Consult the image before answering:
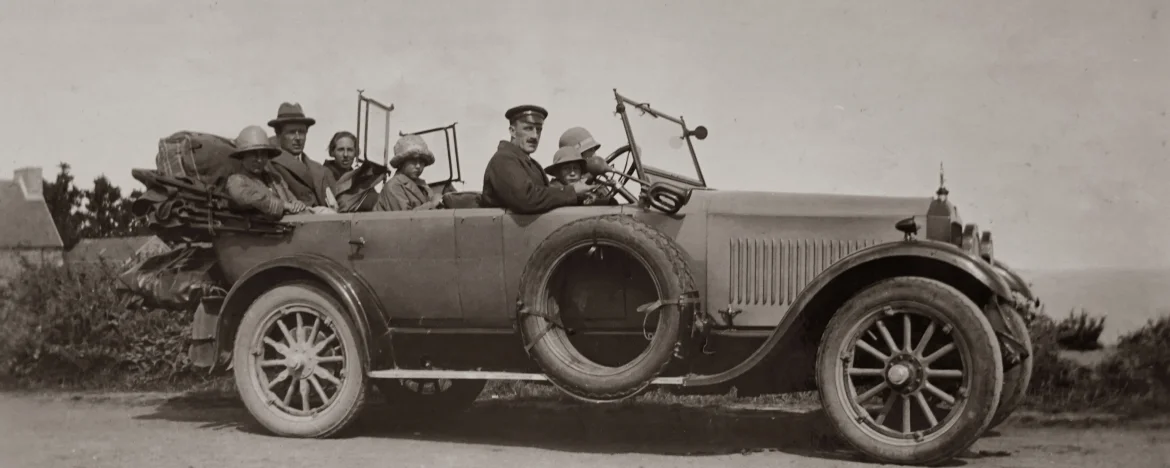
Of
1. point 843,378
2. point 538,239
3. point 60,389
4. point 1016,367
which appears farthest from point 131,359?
point 1016,367

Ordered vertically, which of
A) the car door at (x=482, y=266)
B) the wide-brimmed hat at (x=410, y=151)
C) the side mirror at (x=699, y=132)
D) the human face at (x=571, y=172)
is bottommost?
the car door at (x=482, y=266)

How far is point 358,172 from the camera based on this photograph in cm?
806

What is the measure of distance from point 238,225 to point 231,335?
0.72 meters

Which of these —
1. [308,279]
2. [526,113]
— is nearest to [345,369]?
[308,279]

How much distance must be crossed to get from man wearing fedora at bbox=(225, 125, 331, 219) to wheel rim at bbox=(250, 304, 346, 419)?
27.5 inches

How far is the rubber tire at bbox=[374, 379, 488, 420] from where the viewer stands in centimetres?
778

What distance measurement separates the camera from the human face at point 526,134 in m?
6.70

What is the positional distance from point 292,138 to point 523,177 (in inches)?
117

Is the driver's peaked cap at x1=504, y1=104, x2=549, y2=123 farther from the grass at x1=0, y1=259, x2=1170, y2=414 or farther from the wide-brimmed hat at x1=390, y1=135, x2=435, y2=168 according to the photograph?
the grass at x1=0, y1=259, x2=1170, y2=414

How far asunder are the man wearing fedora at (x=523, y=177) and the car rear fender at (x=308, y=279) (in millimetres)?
973

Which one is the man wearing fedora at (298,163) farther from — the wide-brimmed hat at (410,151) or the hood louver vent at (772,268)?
the hood louver vent at (772,268)

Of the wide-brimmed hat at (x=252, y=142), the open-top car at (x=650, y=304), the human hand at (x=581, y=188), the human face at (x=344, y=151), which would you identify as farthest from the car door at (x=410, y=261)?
the human face at (x=344, y=151)

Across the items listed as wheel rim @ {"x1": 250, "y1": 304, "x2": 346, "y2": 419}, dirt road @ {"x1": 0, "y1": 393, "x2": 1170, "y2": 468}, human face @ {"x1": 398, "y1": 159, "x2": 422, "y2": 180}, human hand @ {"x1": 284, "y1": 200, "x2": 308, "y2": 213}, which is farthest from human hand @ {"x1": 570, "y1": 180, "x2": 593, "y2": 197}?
human hand @ {"x1": 284, "y1": 200, "x2": 308, "y2": 213}

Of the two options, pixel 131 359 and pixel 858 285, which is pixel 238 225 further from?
pixel 858 285
